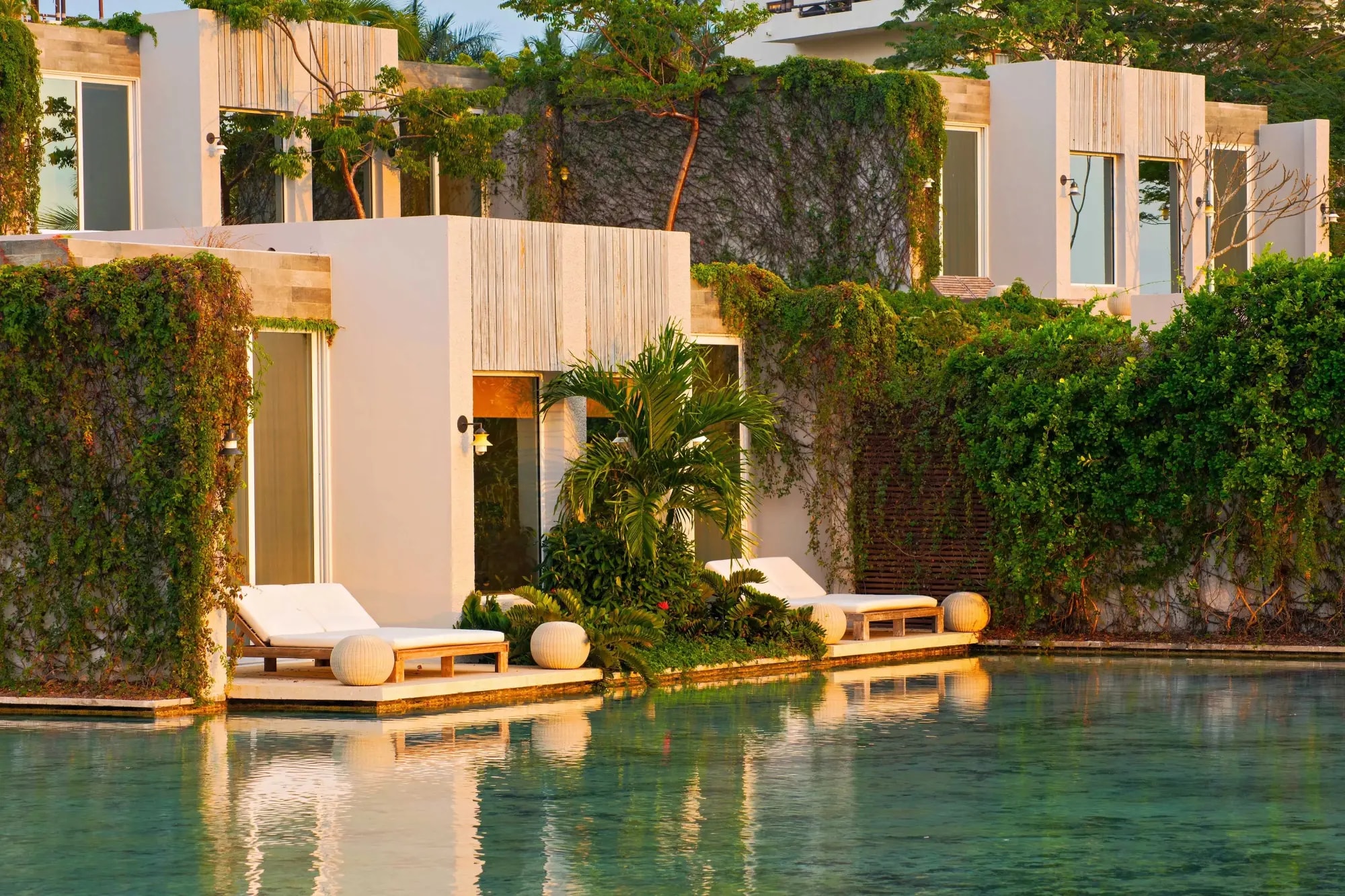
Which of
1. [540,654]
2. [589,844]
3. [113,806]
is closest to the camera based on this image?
[589,844]

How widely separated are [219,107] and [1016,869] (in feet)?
57.7

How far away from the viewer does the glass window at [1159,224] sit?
28.1 meters

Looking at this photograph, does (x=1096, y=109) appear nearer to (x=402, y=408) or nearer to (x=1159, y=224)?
(x=1159, y=224)

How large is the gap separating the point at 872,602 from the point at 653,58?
429 inches

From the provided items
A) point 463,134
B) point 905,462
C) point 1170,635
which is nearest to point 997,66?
point 463,134

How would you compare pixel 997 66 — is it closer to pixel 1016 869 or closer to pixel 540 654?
pixel 540 654

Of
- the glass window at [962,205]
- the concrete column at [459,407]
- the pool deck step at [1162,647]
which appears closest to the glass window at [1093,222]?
the glass window at [962,205]

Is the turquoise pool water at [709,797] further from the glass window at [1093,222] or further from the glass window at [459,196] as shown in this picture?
the glass window at [1093,222]

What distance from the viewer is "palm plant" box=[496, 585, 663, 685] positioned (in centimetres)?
1520

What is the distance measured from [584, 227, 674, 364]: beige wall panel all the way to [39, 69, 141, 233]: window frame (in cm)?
805

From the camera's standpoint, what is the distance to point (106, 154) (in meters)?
23.4

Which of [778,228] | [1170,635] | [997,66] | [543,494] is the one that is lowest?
[1170,635]

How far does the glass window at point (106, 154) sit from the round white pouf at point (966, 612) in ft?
35.2

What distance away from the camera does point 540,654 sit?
587 inches
